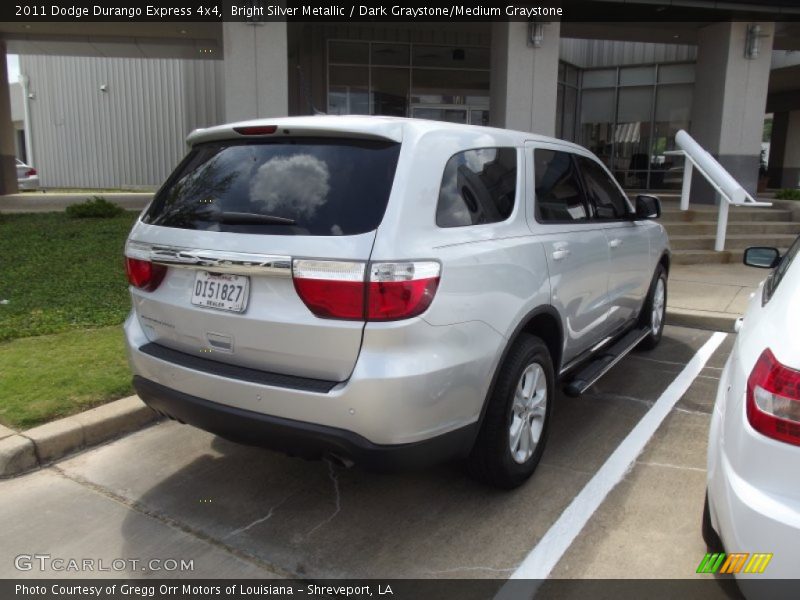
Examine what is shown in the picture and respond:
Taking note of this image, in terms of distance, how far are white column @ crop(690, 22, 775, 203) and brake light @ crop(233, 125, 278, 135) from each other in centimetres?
1236

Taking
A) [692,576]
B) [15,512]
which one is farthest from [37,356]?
[692,576]

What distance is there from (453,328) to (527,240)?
2.99 feet

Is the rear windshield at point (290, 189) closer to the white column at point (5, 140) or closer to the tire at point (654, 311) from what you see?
the tire at point (654, 311)

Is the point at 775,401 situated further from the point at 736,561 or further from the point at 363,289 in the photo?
the point at 363,289

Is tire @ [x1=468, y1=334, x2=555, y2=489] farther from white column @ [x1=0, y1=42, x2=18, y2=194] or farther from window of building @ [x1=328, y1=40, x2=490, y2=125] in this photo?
white column @ [x1=0, y1=42, x2=18, y2=194]

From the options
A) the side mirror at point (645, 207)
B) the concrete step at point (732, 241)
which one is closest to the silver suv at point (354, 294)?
the side mirror at point (645, 207)

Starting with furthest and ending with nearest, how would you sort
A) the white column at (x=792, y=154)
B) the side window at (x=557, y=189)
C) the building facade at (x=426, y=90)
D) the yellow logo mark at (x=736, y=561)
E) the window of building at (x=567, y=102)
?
the white column at (x=792, y=154) < the window of building at (x=567, y=102) < the building facade at (x=426, y=90) < the side window at (x=557, y=189) < the yellow logo mark at (x=736, y=561)

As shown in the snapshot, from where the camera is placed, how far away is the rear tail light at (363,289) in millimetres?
2596

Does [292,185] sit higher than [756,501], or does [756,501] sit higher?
[292,185]

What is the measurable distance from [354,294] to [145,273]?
127 centimetres

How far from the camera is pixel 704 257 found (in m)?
10.5

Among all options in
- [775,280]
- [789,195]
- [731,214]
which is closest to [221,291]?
[775,280]

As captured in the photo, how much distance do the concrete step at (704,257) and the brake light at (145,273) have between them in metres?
8.96

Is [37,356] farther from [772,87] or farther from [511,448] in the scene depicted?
[772,87]
